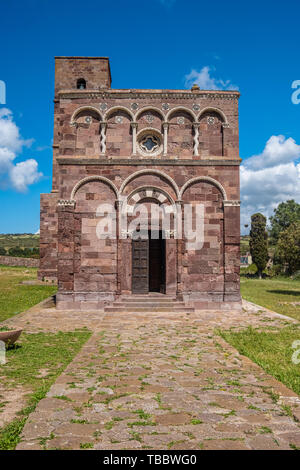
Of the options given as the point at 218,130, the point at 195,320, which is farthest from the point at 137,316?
the point at 218,130

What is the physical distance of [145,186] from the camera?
562 inches

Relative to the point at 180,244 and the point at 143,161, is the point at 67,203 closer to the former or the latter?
the point at 143,161

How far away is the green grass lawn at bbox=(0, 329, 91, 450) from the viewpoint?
407 centimetres

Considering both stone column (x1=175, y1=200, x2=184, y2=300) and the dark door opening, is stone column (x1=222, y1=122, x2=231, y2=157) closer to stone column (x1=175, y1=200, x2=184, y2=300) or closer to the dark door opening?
stone column (x1=175, y1=200, x2=184, y2=300)

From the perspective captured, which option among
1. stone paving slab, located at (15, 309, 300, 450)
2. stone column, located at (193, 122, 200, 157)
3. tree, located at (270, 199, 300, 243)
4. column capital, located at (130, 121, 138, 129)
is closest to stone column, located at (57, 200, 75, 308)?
column capital, located at (130, 121, 138, 129)

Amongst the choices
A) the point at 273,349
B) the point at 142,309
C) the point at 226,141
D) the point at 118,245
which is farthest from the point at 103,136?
the point at 273,349

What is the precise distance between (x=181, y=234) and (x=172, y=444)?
1073 cm

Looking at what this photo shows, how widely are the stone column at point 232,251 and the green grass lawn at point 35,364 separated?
6488mm

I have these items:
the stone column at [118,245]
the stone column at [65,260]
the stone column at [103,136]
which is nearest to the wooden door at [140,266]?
the stone column at [118,245]

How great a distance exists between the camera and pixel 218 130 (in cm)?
1464

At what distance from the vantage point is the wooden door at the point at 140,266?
14.5 meters
